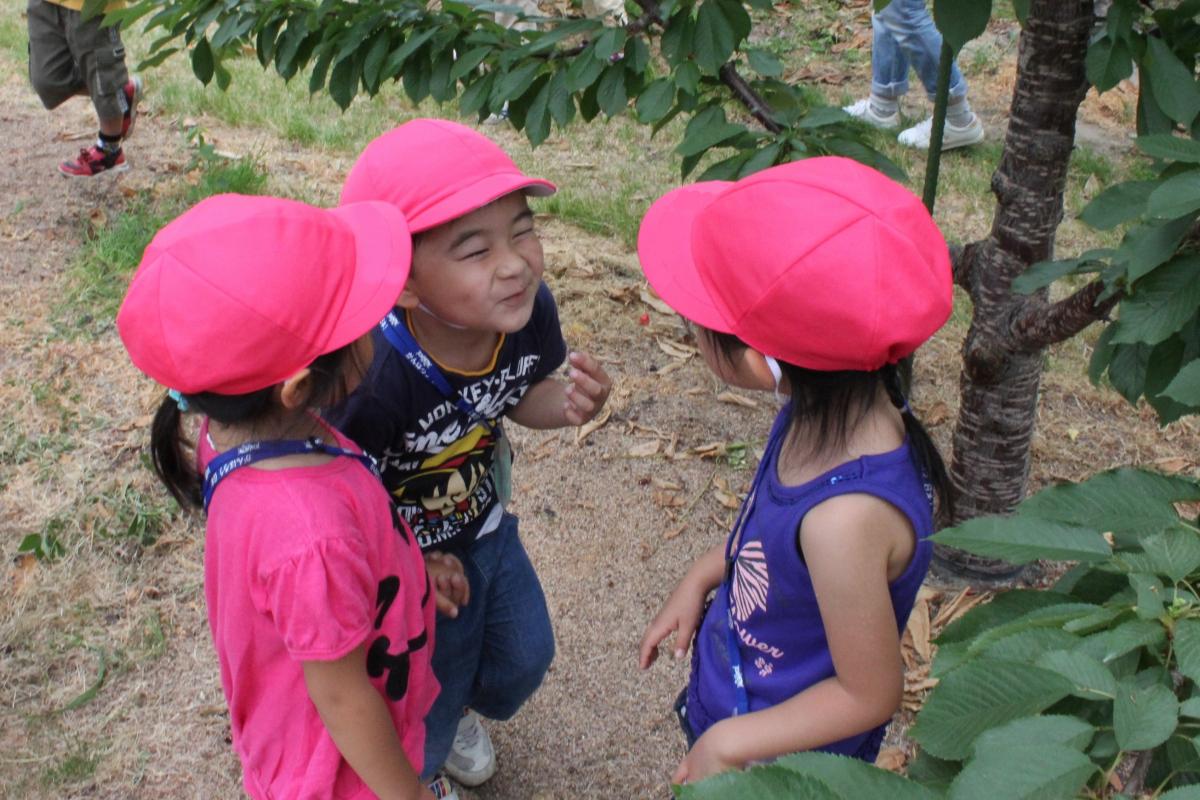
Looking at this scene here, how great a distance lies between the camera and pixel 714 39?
238 cm

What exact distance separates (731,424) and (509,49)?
1.58 m

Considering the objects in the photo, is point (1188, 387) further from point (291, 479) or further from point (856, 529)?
point (291, 479)

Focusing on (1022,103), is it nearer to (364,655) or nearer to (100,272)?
(364,655)

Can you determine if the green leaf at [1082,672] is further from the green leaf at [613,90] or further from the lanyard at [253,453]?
the green leaf at [613,90]

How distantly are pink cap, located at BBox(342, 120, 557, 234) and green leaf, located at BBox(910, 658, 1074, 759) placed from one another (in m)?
1.14

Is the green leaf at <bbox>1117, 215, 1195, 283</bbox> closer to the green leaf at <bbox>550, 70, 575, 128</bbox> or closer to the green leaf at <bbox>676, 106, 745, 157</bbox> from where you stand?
the green leaf at <bbox>676, 106, 745, 157</bbox>

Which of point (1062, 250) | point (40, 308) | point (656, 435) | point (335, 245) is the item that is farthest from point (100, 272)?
point (1062, 250)

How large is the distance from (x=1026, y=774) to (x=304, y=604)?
40.1 inches

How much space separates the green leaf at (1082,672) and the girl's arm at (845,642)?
0.61m

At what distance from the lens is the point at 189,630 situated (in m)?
3.09

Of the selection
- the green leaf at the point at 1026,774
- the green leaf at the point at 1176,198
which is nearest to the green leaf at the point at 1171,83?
the green leaf at the point at 1176,198

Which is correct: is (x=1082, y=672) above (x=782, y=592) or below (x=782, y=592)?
above

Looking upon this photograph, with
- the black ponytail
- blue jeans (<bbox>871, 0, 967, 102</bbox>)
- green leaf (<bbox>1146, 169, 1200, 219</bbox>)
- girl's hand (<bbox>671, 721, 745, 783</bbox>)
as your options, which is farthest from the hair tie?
blue jeans (<bbox>871, 0, 967, 102</bbox>)

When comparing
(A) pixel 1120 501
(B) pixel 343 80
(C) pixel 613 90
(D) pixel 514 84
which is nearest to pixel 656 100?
(C) pixel 613 90
